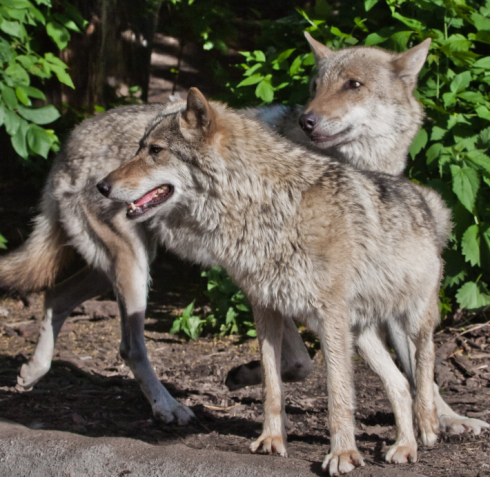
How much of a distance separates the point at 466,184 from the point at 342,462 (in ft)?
8.20

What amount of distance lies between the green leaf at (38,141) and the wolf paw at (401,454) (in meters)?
3.13

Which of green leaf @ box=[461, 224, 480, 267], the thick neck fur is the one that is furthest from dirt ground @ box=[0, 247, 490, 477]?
the thick neck fur

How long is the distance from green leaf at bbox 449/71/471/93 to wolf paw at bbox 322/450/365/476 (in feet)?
9.47

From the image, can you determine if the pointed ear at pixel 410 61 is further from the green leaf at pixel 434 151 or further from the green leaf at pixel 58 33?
the green leaf at pixel 58 33

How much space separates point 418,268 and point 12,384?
3097 millimetres

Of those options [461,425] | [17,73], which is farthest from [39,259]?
[461,425]

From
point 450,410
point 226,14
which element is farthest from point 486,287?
point 226,14

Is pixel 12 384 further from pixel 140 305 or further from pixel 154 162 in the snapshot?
pixel 154 162

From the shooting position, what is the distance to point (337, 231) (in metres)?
3.05

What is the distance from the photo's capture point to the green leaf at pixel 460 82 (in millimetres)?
4520

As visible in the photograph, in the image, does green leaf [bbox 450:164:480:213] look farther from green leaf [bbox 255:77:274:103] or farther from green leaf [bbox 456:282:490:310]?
green leaf [bbox 255:77:274:103]

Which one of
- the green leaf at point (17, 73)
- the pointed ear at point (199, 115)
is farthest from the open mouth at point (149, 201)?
the green leaf at point (17, 73)

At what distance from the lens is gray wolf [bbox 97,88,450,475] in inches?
118

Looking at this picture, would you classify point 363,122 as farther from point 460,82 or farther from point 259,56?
point 259,56
